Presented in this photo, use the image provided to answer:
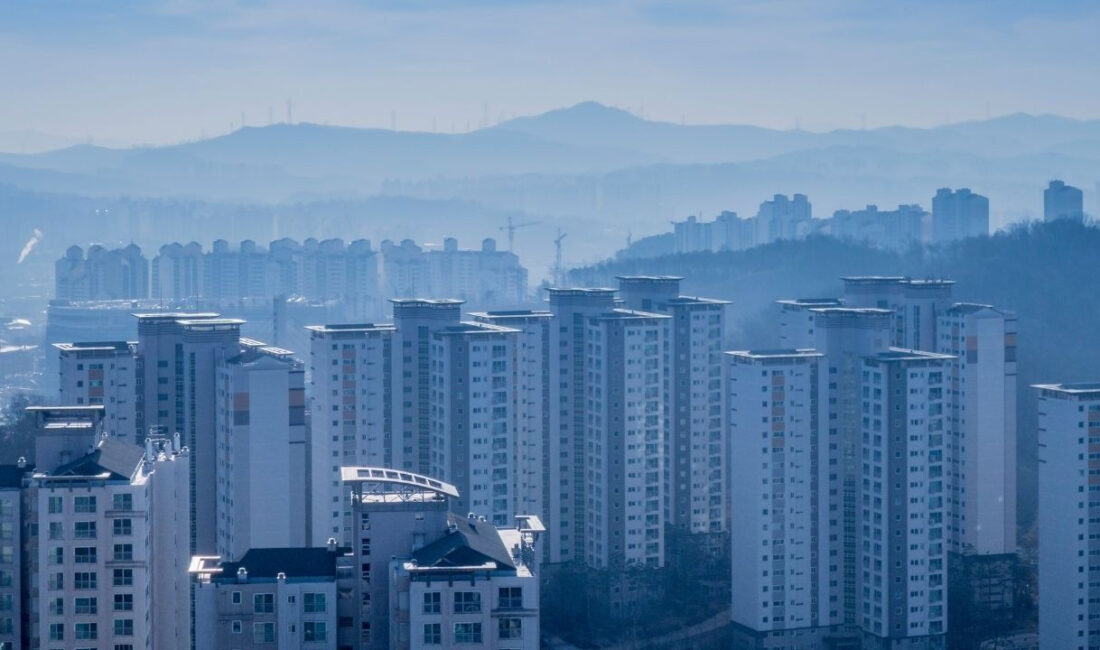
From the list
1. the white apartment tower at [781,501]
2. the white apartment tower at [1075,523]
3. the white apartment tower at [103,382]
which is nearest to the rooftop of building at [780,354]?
the white apartment tower at [781,501]

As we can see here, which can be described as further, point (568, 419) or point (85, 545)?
point (568, 419)

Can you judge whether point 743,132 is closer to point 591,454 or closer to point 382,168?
point 382,168

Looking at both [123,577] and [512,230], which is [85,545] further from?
[512,230]

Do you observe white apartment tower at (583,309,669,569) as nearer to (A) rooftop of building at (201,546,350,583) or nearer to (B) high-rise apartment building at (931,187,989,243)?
(A) rooftop of building at (201,546,350,583)

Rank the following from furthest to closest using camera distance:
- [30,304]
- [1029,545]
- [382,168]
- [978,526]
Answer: [382,168], [30,304], [1029,545], [978,526]

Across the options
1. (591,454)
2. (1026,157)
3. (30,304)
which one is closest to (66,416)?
(591,454)

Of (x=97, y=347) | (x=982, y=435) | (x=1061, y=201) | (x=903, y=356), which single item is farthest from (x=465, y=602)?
(x=1061, y=201)

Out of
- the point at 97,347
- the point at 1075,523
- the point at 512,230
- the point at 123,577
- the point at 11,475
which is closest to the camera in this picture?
the point at 123,577
